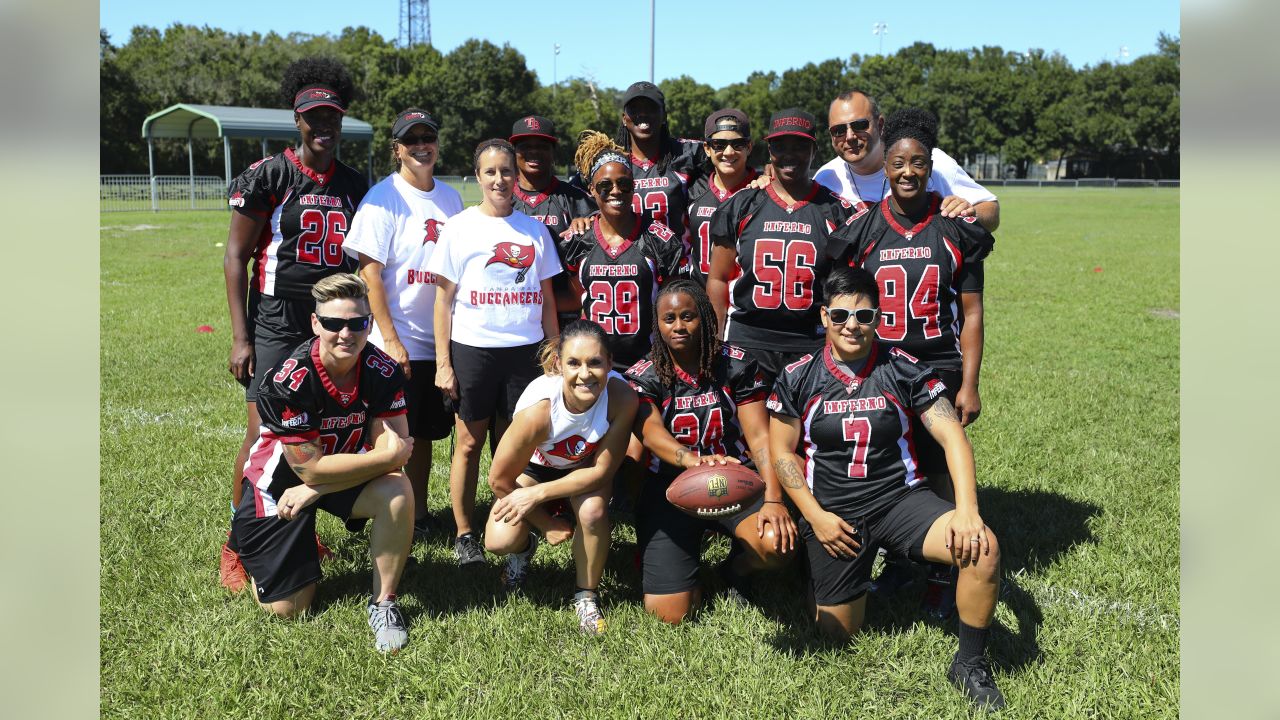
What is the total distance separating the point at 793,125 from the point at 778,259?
67 centimetres

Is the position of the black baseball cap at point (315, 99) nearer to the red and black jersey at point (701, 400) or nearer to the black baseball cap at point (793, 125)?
the red and black jersey at point (701, 400)

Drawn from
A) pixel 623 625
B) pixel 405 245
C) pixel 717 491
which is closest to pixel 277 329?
pixel 405 245

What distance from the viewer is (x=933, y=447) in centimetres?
434

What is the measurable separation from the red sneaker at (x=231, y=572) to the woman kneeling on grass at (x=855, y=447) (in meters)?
2.57

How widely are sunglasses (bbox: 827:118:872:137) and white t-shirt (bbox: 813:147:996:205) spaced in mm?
140

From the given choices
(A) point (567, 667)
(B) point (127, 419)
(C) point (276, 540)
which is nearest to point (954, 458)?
(A) point (567, 667)

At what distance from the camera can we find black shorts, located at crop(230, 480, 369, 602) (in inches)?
161

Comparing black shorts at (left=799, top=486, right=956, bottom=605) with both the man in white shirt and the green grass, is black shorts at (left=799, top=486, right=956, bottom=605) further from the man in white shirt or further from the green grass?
the man in white shirt

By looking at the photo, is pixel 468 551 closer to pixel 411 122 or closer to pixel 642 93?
pixel 411 122

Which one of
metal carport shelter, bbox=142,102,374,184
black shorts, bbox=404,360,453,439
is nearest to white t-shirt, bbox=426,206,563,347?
black shorts, bbox=404,360,453,439

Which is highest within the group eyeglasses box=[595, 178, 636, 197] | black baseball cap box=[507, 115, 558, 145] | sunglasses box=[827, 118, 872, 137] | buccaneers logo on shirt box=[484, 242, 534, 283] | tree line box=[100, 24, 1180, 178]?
tree line box=[100, 24, 1180, 178]

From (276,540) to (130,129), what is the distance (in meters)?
48.9
